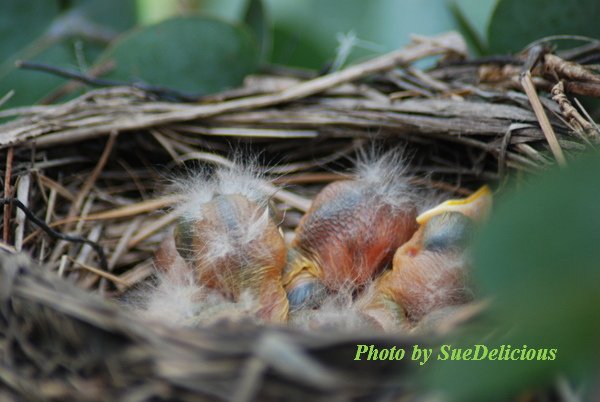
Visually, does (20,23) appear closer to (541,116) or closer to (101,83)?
(101,83)

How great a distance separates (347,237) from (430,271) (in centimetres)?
13

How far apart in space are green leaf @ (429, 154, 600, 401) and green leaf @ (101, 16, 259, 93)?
2.83 feet

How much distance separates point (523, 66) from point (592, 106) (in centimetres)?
12

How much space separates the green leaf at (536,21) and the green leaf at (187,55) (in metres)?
0.45

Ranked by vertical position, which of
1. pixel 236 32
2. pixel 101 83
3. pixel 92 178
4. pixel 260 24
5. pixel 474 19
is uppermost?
pixel 474 19

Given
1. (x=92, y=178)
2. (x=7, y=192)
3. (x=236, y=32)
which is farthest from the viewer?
(x=236, y=32)

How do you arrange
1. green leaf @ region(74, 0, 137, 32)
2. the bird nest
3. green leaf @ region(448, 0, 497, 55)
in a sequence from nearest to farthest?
the bird nest < green leaf @ region(448, 0, 497, 55) < green leaf @ region(74, 0, 137, 32)

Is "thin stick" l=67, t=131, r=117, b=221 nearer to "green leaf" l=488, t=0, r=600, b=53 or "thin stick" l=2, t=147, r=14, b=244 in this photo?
"thin stick" l=2, t=147, r=14, b=244

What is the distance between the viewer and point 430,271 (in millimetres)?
763

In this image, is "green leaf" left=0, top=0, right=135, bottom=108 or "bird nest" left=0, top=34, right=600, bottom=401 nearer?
"bird nest" left=0, top=34, right=600, bottom=401

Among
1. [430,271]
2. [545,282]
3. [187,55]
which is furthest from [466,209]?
[187,55]

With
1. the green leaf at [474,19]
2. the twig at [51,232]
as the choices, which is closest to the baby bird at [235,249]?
the twig at [51,232]

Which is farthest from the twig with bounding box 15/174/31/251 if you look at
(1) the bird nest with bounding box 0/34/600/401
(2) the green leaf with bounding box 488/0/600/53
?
(2) the green leaf with bounding box 488/0/600/53

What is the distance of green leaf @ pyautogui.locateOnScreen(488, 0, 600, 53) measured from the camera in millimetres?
1006
